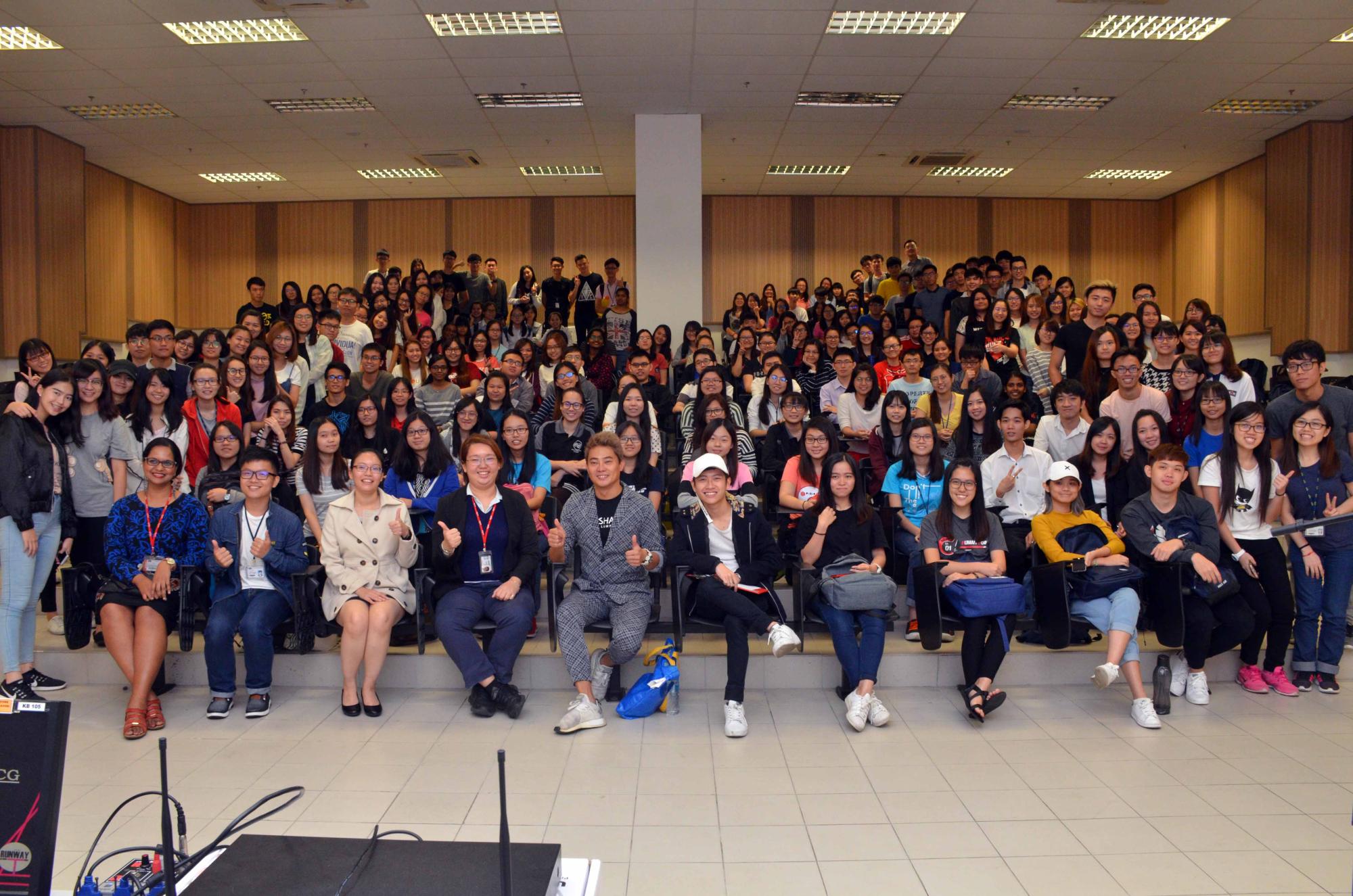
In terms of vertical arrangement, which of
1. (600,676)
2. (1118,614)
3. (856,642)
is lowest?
(600,676)

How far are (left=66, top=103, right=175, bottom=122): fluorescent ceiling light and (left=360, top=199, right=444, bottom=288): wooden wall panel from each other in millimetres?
4973

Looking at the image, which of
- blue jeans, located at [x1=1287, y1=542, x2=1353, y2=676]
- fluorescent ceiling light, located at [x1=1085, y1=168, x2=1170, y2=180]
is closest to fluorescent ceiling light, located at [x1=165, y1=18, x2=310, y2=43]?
blue jeans, located at [x1=1287, y1=542, x2=1353, y2=676]

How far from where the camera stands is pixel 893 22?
26.7ft

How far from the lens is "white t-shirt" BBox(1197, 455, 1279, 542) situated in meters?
4.95

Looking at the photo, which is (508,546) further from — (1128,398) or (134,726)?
(1128,398)

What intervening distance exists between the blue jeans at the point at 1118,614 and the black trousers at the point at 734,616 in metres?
1.66

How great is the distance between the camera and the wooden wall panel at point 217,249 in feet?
51.3

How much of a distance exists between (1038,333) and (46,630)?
24.9ft

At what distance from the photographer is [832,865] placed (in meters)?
3.08

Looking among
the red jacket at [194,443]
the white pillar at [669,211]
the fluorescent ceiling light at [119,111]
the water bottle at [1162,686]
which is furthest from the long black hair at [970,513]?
the fluorescent ceiling light at [119,111]

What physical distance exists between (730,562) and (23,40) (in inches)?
330

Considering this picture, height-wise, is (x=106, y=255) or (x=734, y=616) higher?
(x=106, y=255)

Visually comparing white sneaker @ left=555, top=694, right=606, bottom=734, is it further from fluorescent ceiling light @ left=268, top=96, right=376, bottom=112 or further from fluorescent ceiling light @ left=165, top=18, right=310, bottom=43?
fluorescent ceiling light @ left=268, top=96, right=376, bottom=112

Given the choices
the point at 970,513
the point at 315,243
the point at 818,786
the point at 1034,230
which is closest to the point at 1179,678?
the point at 970,513
